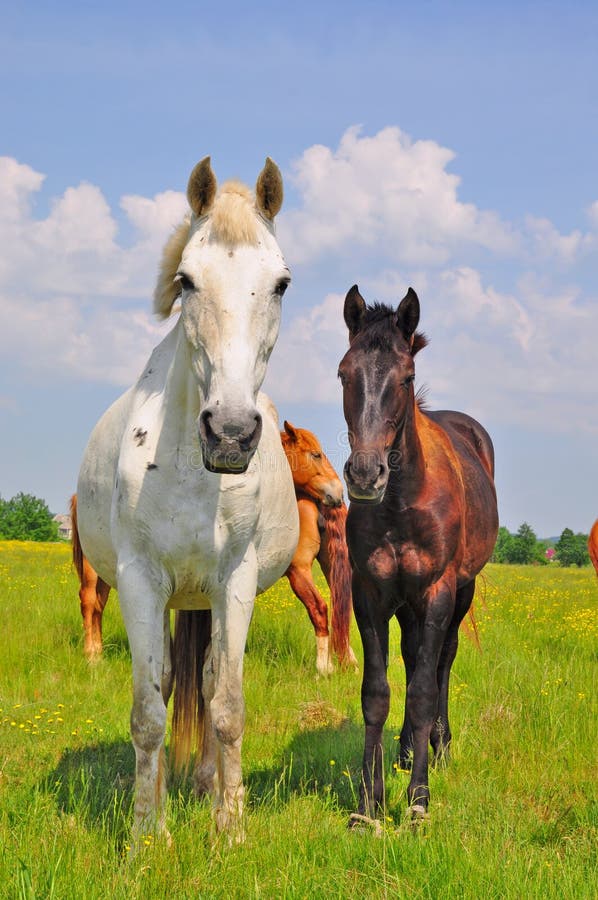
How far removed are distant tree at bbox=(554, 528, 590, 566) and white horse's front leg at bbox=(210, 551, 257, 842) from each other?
6220 cm

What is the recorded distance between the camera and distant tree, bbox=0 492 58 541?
165 feet

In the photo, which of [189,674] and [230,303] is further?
[189,674]

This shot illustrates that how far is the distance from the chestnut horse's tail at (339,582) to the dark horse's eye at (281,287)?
4.96 m

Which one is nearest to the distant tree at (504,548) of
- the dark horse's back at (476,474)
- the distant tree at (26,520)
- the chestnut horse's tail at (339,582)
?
the distant tree at (26,520)

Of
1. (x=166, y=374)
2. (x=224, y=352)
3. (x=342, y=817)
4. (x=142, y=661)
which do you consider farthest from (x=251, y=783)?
(x=224, y=352)

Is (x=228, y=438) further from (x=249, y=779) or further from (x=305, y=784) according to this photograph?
(x=249, y=779)

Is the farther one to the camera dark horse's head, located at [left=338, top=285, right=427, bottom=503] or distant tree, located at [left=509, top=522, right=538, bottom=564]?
distant tree, located at [left=509, top=522, right=538, bottom=564]

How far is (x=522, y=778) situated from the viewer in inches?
193

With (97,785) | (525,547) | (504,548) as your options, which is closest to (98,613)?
(97,785)

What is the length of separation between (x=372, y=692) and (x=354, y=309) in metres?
2.09

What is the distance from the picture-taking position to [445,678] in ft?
18.9

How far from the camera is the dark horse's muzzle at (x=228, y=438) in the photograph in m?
3.10

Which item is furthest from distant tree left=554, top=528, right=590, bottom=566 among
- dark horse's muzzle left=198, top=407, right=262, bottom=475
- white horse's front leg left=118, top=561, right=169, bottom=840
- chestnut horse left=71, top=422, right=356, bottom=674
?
dark horse's muzzle left=198, top=407, right=262, bottom=475

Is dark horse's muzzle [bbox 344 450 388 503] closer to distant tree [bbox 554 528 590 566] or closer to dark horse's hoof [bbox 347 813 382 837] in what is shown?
dark horse's hoof [bbox 347 813 382 837]
